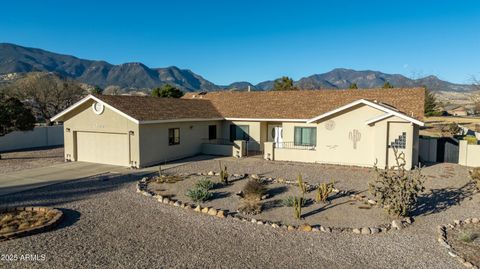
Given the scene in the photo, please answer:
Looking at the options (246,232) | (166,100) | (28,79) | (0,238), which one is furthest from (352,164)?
(28,79)

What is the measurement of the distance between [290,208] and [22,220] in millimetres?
8401

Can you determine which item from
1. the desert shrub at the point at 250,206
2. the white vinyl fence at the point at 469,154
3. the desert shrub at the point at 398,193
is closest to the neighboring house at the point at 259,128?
the white vinyl fence at the point at 469,154

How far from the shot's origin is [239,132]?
2488 centimetres

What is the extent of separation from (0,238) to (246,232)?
6.34m

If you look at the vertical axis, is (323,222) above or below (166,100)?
below

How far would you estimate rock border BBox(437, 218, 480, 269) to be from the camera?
7.31 meters

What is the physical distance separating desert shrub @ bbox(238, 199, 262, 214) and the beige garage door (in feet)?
31.7

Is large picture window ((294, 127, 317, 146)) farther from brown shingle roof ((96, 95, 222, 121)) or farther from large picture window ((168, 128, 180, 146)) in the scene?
large picture window ((168, 128, 180, 146))

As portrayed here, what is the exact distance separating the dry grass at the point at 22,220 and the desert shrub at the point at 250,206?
6.00 meters

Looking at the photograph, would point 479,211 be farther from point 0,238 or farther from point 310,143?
point 0,238

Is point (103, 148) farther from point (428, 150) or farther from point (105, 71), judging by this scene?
point (105, 71)

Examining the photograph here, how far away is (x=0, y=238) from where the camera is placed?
26.8ft

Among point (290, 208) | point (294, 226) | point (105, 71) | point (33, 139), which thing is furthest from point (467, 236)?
point (105, 71)

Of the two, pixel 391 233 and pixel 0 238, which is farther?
pixel 391 233
